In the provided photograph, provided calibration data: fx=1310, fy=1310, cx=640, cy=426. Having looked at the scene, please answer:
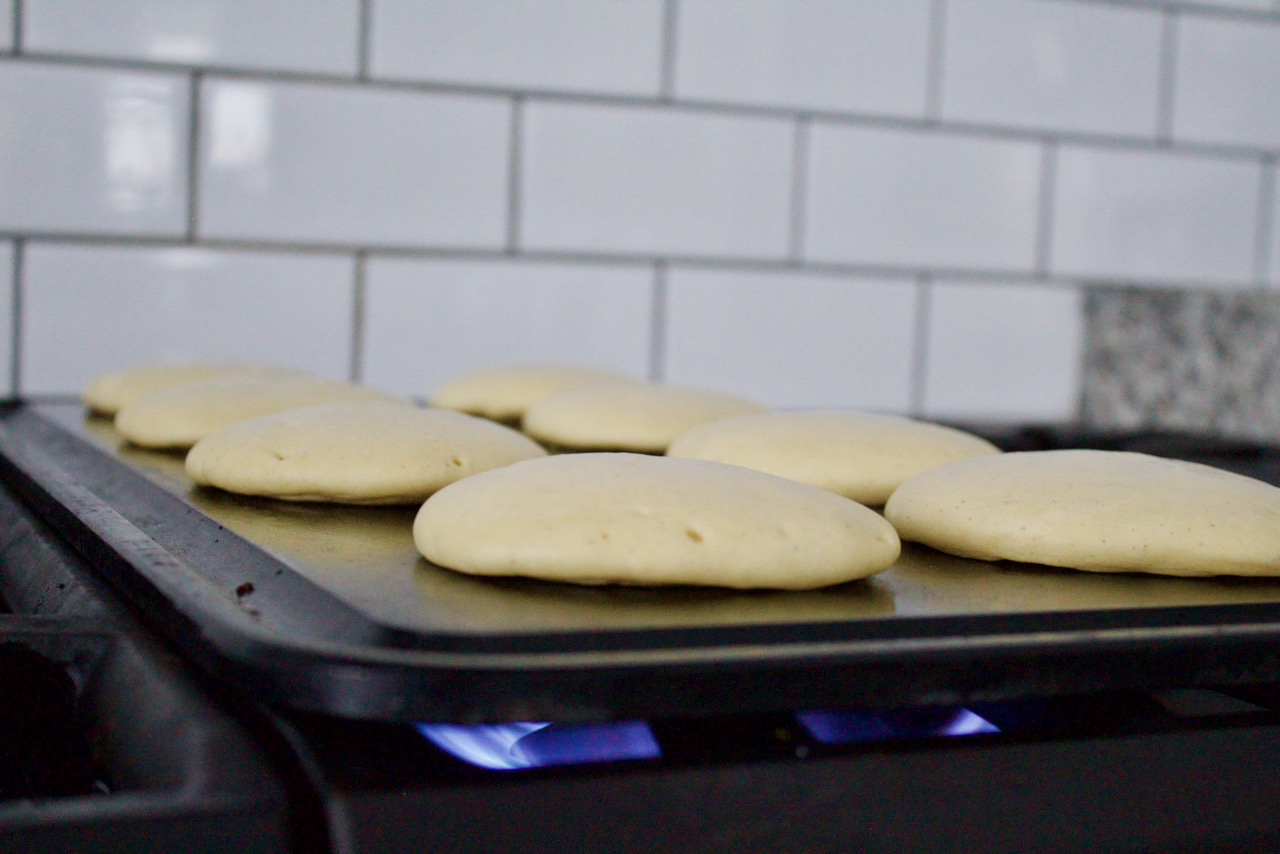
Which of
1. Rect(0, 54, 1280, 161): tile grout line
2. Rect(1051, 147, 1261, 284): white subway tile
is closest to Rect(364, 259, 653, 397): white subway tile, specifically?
Rect(0, 54, 1280, 161): tile grout line

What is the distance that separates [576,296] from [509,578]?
1.20 m

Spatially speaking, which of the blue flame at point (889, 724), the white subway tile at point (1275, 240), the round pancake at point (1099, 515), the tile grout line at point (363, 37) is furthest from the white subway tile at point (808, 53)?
the blue flame at point (889, 724)

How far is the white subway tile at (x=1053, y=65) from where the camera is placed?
6.45 feet

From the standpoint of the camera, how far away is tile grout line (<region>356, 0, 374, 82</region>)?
5.49 ft

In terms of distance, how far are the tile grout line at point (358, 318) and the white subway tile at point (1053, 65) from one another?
0.90m

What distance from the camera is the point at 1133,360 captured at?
2.03m

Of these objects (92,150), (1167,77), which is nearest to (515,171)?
(92,150)

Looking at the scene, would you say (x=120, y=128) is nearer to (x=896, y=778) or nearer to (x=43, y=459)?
(x=43, y=459)

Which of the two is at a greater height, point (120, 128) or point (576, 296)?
point (120, 128)

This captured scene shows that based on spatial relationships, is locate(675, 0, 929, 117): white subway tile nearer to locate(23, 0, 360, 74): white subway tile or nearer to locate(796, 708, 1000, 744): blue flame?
locate(23, 0, 360, 74): white subway tile

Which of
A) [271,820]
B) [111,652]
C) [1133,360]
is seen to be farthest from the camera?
[1133,360]

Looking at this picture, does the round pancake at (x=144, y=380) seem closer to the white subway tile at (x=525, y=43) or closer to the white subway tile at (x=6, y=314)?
the white subway tile at (x=6, y=314)

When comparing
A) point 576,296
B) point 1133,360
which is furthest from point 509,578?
point 1133,360

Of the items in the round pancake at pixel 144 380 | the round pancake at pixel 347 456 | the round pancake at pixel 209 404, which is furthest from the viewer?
the round pancake at pixel 144 380
